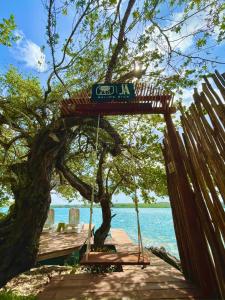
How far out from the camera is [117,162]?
8.62 metres

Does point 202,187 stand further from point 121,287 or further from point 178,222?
point 121,287

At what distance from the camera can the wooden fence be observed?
6.76 feet

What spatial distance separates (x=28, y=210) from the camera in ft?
15.7

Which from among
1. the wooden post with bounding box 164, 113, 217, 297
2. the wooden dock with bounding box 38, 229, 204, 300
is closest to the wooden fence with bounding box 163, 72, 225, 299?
the wooden post with bounding box 164, 113, 217, 297

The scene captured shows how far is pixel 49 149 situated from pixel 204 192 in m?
3.75

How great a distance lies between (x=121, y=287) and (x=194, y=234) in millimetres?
1101

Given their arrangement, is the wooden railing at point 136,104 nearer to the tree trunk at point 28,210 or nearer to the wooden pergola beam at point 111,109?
the wooden pergola beam at point 111,109

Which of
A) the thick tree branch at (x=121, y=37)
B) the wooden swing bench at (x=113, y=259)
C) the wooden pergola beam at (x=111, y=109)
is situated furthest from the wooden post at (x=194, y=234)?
the thick tree branch at (x=121, y=37)

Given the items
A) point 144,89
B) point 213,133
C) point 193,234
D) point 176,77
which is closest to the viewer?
point 213,133

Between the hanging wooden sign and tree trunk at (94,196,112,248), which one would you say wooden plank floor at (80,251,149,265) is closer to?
the hanging wooden sign

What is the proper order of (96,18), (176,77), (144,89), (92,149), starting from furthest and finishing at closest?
(92,149) → (176,77) → (96,18) → (144,89)

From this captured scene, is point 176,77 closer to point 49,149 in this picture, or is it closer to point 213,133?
point 49,149

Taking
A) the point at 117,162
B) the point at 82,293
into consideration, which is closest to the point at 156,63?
the point at 117,162

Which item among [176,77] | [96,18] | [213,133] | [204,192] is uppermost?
[96,18]
